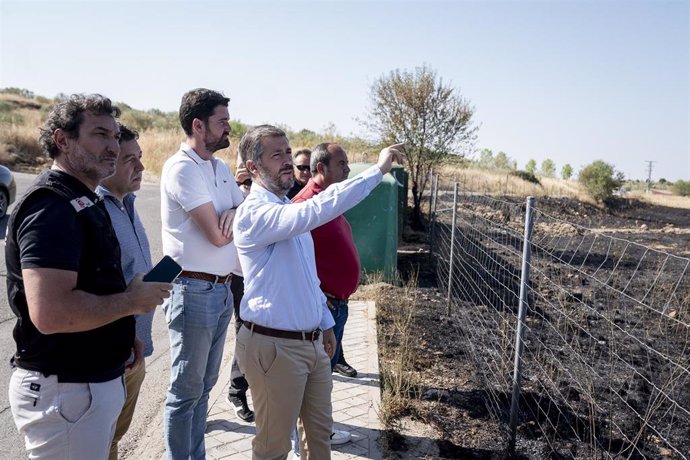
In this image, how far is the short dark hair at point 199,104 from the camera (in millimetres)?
3076

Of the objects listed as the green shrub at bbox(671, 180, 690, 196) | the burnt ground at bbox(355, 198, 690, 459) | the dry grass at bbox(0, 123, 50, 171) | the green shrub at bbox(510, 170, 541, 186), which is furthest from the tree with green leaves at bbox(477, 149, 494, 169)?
the burnt ground at bbox(355, 198, 690, 459)

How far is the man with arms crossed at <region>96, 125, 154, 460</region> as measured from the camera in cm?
273

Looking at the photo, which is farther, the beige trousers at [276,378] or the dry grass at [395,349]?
the dry grass at [395,349]

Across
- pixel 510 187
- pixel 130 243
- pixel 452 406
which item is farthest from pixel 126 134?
pixel 510 187

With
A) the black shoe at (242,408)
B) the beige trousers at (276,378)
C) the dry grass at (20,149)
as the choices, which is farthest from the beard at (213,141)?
the dry grass at (20,149)

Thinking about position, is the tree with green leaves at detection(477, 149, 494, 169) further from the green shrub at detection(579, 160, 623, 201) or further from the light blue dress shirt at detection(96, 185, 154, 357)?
the light blue dress shirt at detection(96, 185, 154, 357)

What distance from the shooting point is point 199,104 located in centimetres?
307

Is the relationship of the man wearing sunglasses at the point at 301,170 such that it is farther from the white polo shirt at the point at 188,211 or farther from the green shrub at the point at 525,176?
the green shrub at the point at 525,176

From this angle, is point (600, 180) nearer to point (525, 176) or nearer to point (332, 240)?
point (525, 176)

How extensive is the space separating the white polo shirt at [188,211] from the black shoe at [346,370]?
2.32m

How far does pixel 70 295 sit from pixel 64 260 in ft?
0.39

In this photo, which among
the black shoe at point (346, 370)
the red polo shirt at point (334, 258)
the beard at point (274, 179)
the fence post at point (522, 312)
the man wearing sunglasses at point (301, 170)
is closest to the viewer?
the beard at point (274, 179)

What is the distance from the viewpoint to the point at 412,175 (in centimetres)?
1602

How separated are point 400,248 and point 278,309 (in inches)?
403
